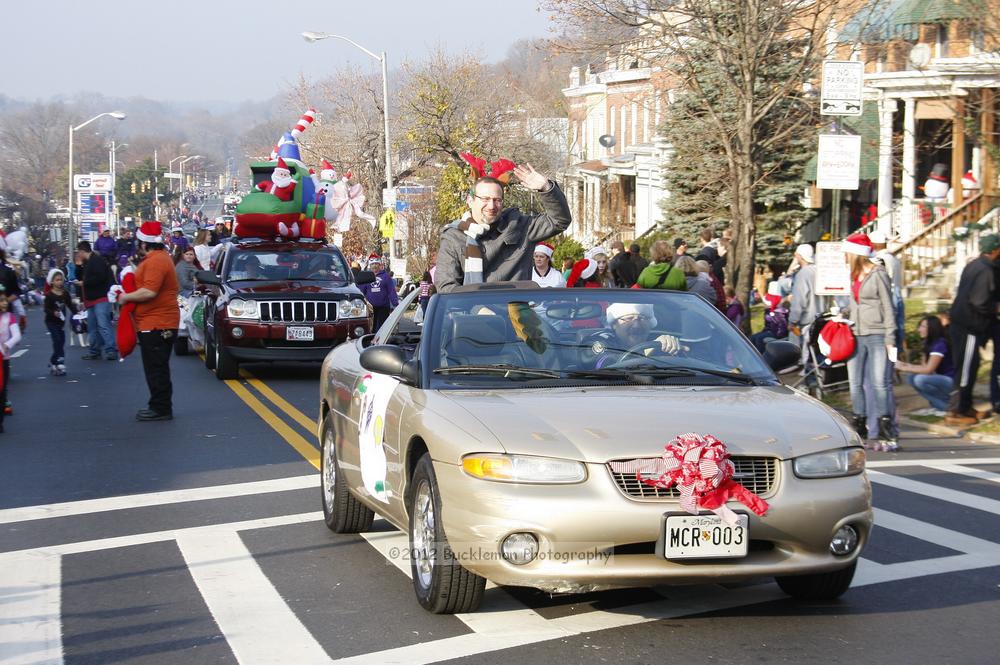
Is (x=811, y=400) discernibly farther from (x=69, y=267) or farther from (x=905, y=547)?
(x=69, y=267)

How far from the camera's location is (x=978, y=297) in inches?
539

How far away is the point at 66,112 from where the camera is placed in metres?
159

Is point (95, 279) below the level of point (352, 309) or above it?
above

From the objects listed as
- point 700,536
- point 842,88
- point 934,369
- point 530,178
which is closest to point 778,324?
point 842,88

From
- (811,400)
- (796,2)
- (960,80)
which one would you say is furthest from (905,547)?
(960,80)

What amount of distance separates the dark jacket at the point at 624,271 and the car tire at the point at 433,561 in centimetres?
1386

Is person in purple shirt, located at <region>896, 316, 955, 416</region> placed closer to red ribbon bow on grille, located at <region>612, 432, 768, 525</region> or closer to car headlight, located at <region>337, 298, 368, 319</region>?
car headlight, located at <region>337, 298, 368, 319</region>

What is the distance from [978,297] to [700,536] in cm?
895

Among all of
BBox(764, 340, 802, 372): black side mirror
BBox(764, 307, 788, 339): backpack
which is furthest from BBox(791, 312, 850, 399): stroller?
BBox(764, 340, 802, 372): black side mirror

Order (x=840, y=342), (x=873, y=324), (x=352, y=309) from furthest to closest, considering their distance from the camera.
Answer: (x=352, y=309)
(x=840, y=342)
(x=873, y=324)

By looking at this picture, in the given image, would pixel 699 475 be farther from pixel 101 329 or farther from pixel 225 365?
pixel 101 329

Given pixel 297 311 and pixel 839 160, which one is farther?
pixel 297 311

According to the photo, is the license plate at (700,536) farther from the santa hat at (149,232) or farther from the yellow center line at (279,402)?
the santa hat at (149,232)

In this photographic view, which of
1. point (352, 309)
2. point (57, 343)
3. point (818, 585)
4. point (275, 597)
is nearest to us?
point (818, 585)
